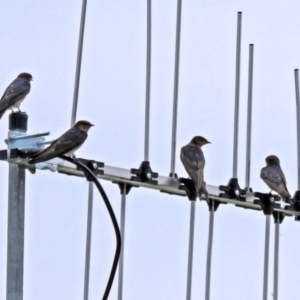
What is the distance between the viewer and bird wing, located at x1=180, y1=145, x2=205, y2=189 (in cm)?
1107

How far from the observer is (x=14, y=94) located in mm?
14195

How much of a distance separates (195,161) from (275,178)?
1695mm

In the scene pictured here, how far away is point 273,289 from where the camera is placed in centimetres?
1110

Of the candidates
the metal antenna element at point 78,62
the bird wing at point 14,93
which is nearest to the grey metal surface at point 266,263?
the metal antenna element at point 78,62

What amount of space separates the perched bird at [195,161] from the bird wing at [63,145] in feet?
3.59

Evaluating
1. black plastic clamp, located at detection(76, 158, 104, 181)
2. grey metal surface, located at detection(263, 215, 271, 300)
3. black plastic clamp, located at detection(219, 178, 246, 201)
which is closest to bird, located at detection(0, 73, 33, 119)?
grey metal surface, located at detection(263, 215, 271, 300)

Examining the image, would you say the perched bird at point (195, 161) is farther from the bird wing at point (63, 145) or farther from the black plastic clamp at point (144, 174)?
the bird wing at point (63, 145)

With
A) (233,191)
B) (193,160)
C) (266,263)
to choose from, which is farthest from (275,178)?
(233,191)

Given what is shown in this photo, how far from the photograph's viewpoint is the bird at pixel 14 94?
13906 millimetres

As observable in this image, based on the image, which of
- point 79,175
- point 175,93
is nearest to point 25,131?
point 79,175

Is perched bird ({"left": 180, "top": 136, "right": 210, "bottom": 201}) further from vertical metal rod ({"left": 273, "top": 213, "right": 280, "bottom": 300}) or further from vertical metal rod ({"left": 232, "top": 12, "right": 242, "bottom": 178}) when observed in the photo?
vertical metal rod ({"left": 273, "top": 213, "right": 280, "bottom": 300})

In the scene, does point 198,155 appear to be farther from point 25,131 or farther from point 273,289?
point 25,131

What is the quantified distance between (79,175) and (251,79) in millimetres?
4120

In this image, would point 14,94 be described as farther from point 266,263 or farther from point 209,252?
point 209,252
